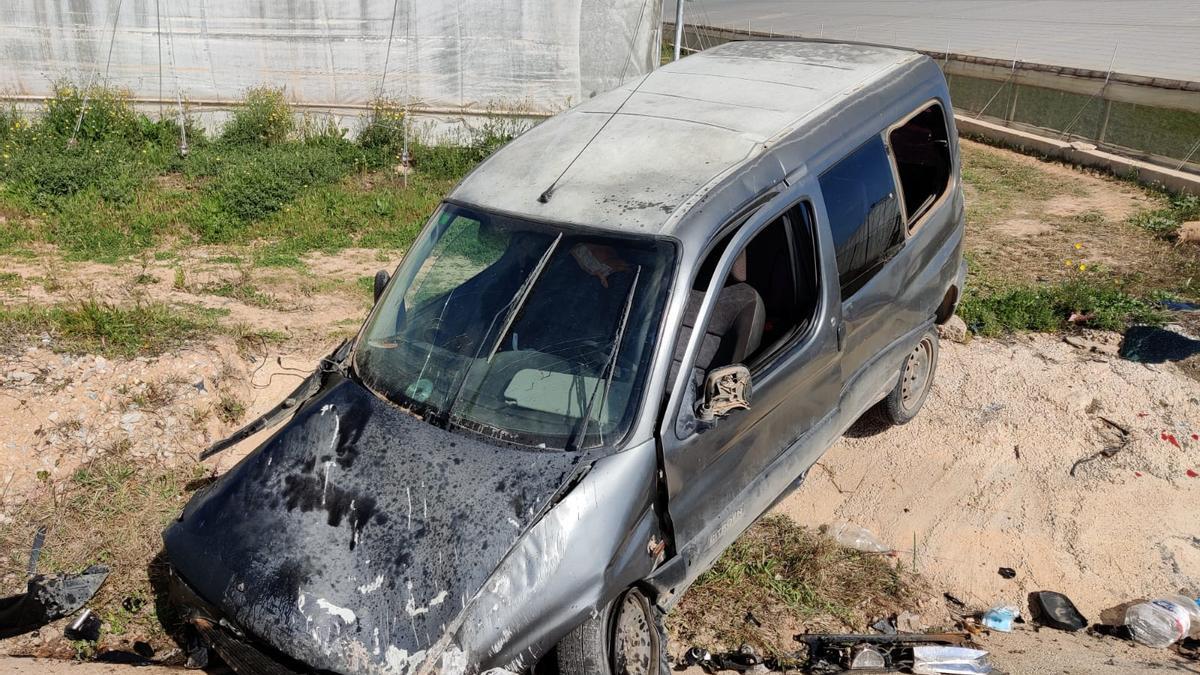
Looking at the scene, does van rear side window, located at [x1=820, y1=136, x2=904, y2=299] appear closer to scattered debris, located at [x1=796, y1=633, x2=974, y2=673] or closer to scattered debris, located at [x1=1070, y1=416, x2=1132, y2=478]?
scattered debris, located at [x1=796, y1=633, x2=974, y2=673]

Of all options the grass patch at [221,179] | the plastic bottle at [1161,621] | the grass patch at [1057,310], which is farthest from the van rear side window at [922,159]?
the grass patch at [221,179]

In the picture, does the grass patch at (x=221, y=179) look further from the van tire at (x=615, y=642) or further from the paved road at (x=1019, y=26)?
the paved road at (x=1019, y=26)

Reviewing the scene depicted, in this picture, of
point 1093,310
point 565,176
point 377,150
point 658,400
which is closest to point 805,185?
point 565,176

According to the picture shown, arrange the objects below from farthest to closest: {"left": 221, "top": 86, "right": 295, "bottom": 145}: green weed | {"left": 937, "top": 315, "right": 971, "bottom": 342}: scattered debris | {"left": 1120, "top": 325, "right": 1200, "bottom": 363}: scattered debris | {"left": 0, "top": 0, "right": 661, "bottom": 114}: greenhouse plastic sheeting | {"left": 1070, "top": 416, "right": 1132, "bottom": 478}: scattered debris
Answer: {"left": 0, "top": 0, "right": 661, "bottom": 114}: greenhouse plastic sheeting
{"left": 221, "top": 86, "right": 295, "bottom": 145}: green weed
{"left": 937, "top": 315, "right": 971, "bottom": 342}: scattered debris
{"left": 1120, "top": 325, "right": 1200, "bottom": 363}: scattered debris
{"left": 1070, "top": 416, "right": 1132, "bottom": 478}: scattered debris

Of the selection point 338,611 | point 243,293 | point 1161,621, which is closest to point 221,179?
point 243,293

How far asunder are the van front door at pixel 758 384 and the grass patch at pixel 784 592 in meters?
0.58

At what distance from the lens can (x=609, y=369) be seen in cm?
365

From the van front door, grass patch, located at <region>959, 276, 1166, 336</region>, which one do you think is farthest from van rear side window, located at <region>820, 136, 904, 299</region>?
grass patch, located at <region>959, 276, 1166, 336</region>

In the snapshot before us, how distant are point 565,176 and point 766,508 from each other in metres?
1.82

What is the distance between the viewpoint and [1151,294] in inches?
306

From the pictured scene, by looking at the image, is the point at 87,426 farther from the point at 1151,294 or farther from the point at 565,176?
the point at 1151,294

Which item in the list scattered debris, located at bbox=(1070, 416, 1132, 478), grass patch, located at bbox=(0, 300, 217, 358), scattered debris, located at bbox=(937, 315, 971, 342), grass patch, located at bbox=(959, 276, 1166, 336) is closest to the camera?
scattered debris, located at bbox=(1070, 416, 1132, 478)

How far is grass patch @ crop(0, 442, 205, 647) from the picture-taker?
4.63 meters

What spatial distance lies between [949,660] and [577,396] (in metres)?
2.11
